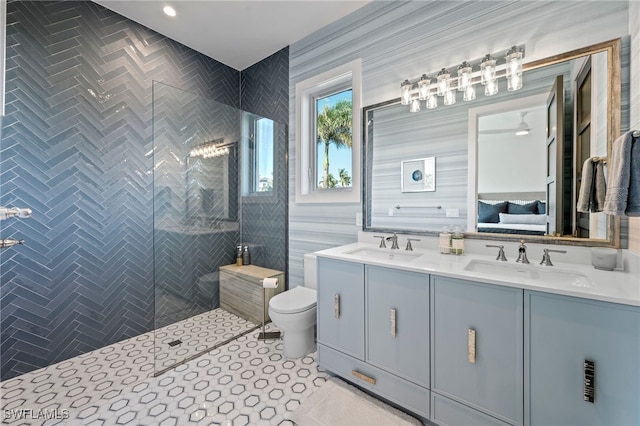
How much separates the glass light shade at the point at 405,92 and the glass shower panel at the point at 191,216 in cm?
166

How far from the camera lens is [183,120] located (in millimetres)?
2248

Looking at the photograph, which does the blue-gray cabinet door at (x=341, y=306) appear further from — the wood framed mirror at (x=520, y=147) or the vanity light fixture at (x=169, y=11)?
the vanity light fixture at (x=169, y=11)

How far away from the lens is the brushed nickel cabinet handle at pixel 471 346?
4.03 ft

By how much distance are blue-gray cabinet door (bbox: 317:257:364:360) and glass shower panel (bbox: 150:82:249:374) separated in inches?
43.6

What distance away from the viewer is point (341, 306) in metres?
1.76

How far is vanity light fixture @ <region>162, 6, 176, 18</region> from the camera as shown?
2.21m

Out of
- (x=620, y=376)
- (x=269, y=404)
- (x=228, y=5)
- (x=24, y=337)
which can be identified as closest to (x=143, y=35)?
(x=228, y=5)

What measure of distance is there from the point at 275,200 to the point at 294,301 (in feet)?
3.93

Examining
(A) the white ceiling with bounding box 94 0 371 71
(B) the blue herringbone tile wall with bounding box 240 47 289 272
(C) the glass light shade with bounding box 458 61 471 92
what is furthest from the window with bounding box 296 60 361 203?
(C) the glass light shade with bounding box 458 61 471 92

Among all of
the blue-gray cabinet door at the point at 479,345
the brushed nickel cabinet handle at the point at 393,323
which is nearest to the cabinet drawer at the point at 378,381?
the blue-gray cabinet door at the point at 479,345

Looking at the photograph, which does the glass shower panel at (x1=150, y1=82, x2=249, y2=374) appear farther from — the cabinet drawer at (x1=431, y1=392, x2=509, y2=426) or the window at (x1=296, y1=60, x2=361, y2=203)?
the cabinet drawer at (x1=431, y1=392, x2=509, y2=426)

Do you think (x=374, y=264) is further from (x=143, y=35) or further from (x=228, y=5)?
(x=143, y=35)

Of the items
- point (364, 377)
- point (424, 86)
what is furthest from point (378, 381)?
point (424, 86)

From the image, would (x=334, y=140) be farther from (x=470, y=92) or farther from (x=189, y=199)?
(x=189, y=199)
